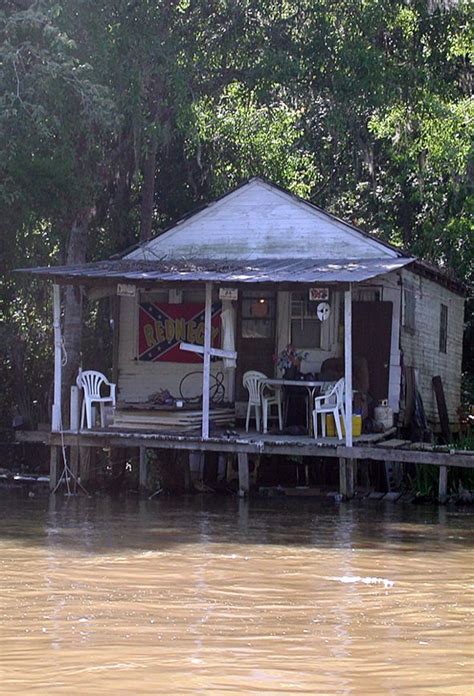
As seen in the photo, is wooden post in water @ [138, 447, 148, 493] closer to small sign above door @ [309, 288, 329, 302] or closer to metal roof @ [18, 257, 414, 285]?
metal roof @ [18, 257, 414, 285]

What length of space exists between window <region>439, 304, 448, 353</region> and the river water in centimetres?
760

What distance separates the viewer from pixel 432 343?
2247cm

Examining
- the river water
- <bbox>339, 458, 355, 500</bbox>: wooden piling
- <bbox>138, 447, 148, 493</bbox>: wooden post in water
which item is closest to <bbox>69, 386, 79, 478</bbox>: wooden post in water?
<bbox>138, 447, 148, 493</bbox>: wooden post in water

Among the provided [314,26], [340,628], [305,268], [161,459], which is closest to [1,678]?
[340,628]

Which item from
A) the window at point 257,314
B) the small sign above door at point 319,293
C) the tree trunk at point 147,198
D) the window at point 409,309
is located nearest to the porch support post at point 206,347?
the small sign above door at point 319,293

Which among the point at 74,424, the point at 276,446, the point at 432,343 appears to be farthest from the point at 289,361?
the point at 432,343

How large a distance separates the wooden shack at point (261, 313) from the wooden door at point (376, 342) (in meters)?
0.02

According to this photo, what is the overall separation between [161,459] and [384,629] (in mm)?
12311

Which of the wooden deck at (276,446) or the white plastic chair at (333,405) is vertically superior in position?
the white plastic chair at (333,405)

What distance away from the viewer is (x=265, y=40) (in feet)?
74.2

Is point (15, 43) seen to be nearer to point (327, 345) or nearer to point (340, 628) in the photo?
point (327, 345)

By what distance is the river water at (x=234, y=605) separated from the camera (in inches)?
287

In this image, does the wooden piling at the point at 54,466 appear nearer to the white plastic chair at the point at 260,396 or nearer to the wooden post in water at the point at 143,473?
the wooden post in water at the point at 143,473

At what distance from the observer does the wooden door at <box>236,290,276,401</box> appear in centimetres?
2084
